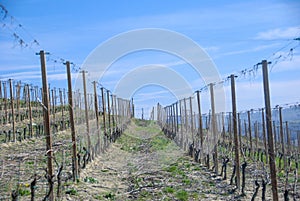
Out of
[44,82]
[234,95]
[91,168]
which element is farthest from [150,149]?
[44,82]

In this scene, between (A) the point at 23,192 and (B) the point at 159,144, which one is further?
(B) the point at 159,144

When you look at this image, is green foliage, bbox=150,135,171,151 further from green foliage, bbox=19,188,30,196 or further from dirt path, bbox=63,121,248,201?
green foliage, bbox=19,188,30,196

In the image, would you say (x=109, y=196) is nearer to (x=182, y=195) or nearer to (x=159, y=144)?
(x=182, y=195)

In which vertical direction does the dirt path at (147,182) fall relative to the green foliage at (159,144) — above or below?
below

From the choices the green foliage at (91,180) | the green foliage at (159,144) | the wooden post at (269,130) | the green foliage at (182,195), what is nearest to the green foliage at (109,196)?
the green foliage at (182,195)

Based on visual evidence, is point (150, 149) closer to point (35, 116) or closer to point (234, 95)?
point (35, 116)

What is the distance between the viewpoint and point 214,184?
1312cm

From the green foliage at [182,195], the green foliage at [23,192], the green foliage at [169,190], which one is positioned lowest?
the green foliage at [182,195]

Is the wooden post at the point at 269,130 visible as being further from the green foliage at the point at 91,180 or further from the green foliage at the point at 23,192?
the green foliage at the point at 91,180

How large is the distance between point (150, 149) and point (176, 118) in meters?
7.02

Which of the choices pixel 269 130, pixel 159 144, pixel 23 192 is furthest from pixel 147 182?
pixel 159 144

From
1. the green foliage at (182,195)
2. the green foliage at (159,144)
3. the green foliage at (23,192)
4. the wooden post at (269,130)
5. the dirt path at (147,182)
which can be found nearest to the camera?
the wooden post at (269,130)

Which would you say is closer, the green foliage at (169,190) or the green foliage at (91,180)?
the green foliage at (169,190)

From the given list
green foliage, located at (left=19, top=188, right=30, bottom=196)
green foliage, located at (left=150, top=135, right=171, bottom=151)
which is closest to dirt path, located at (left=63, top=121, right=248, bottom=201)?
green foliage, located at (left=19, top=188, right=30, bottom=196)
